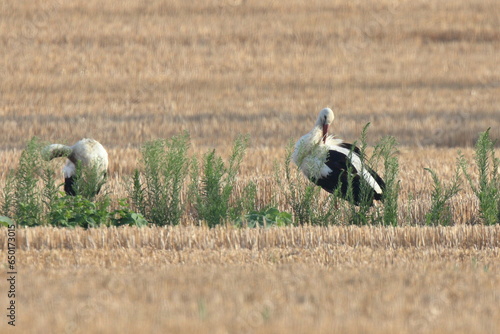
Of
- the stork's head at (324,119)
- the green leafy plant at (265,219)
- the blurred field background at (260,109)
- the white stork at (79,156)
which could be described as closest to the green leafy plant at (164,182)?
the green leafy plant at (265,219)

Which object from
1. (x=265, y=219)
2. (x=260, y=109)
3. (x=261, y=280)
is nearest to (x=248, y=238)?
(x=265, y=219)

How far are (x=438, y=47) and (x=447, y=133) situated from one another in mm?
8516

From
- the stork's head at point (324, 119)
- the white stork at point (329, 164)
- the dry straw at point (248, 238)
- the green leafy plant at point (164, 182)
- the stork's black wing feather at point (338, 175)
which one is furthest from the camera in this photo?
the stork's head at point (324, 119)

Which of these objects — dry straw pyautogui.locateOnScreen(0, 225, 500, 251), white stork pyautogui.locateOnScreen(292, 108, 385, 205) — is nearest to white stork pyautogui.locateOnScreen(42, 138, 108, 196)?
dry straw pyautogui.locateOnScreen(0, 225, 500, 251)

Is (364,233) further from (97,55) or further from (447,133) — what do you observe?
(97,55)

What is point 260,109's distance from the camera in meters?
19.1

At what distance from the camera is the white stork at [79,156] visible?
9.28m

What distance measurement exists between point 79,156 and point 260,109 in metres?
9.84

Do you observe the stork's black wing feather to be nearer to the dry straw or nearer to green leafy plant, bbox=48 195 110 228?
the dry straw

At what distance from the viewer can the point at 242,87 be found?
69.3 ft

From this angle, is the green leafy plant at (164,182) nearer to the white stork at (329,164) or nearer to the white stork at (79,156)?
the white stork at (79,156)

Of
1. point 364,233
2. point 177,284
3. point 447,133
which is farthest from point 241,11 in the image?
point 177,284

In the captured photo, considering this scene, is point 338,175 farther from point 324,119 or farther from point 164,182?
point 164,182

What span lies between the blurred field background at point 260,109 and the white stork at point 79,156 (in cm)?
13
